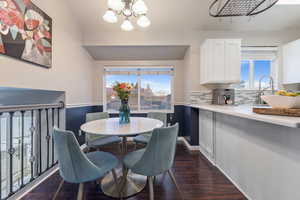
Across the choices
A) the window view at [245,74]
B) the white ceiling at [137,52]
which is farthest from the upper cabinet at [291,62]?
the white ceiling at [137,52]

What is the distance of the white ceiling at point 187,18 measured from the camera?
2.28 meters

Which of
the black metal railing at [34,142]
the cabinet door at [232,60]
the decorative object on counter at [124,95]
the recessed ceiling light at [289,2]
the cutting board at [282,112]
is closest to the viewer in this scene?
the cutting board at [282,112]

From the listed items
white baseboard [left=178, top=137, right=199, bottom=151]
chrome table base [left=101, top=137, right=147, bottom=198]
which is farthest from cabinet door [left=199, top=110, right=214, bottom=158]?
chrome table base [left=101, top=137, right=147, bottom=198]

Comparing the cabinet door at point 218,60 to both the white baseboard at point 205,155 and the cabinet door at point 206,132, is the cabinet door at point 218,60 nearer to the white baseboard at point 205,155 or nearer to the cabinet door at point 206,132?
the cabinet door at point 206,132

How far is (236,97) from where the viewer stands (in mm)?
2893

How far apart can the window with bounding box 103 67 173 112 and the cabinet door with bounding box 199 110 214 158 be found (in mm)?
969

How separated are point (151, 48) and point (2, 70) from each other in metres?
2.34

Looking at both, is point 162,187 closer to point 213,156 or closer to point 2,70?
point 213,156

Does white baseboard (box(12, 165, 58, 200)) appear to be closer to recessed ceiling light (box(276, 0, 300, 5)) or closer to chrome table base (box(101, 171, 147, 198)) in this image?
chrome table base (box(101, 171, 147, 198))

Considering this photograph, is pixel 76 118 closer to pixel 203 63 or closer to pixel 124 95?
pixel 124 95

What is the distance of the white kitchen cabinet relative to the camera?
2119 mm

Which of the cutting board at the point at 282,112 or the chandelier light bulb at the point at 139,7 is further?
the chandelier light bulb at the point at 139,7

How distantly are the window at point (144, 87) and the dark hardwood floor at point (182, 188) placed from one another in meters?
1.70

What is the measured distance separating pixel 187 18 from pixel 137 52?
1.22m
